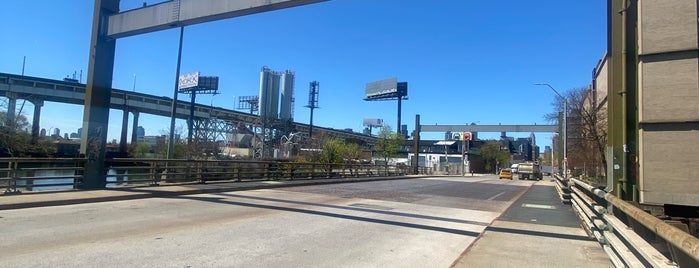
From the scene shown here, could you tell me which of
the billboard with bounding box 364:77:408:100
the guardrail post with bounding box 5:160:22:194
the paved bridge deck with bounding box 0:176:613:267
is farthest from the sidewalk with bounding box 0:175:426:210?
the billboard with bounding box 364:77:408:100

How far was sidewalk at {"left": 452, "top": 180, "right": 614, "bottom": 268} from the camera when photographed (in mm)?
7395

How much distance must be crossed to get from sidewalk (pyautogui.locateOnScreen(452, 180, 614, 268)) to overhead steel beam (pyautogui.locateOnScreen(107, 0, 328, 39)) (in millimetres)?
9065

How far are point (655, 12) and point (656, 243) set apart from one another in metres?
9.33

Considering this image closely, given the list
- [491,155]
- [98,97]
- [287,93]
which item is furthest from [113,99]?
[98,97]

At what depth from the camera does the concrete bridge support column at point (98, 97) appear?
16328 millimetres

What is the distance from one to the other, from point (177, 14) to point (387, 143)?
57222 millimetres

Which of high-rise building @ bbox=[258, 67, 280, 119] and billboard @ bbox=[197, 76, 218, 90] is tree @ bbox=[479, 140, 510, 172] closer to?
billboard @ bbox=[197, 76, 218, 90]

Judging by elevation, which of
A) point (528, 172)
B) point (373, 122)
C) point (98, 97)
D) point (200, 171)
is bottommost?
point (200, 171)

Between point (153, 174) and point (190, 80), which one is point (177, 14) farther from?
point (190, 80)

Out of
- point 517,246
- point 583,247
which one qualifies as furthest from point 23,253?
point 583,247

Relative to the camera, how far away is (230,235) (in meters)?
8.77

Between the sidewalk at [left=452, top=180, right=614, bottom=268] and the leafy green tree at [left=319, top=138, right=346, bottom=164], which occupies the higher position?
the leafy green tree at [left=319, top=138, right=346, bottom=164]

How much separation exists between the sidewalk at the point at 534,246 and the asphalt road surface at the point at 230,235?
43 centimetres

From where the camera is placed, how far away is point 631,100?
27.0 feet
